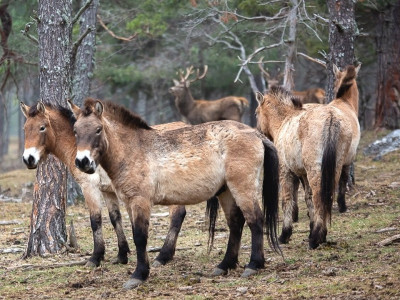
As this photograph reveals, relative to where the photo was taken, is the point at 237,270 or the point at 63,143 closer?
the point at 237,270

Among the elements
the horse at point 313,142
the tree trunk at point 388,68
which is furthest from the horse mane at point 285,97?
the tree trunk at point 388,68

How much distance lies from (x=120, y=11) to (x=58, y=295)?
16.4 metres

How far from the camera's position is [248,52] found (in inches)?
1029

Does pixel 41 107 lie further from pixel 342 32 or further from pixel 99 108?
pixel 342 32

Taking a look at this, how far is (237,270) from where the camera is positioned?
8.16m

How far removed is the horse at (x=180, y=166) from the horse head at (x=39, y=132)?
131 cm

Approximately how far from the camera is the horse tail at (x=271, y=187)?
8156 mm

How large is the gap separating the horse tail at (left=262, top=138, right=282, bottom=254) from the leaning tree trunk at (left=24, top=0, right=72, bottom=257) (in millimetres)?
3225

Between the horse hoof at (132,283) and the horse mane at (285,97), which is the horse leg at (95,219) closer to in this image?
the horse hoof at (132,283)

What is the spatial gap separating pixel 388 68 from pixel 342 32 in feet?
26.9

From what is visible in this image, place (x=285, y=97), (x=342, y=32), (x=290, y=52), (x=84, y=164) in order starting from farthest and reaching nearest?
(x=290, y=52)
(x=342, y=32)
(x=285, y=97)
(x=84, y=164)

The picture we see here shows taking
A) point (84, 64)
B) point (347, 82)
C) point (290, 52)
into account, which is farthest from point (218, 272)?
point (290, 52)

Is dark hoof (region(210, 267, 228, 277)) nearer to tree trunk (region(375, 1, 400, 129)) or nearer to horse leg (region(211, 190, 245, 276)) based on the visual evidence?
horse leg (region(211, 190, 245, 276))

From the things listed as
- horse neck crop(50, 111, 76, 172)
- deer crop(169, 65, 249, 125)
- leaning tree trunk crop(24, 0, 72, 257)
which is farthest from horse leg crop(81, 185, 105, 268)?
deer crop(169, 65, 249, 125)
